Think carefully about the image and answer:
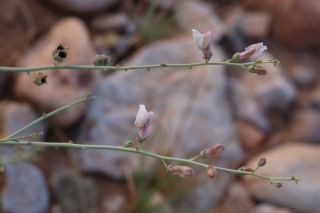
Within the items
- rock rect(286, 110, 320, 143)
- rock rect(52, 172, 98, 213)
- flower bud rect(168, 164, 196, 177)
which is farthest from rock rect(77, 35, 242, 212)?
flower bud rect(168, 164, 196, 177)

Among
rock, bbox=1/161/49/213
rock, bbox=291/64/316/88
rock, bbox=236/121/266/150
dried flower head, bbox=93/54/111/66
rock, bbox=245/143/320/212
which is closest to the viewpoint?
dried flower head, bbox=93/54/111/66

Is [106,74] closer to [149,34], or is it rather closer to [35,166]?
[149,34]

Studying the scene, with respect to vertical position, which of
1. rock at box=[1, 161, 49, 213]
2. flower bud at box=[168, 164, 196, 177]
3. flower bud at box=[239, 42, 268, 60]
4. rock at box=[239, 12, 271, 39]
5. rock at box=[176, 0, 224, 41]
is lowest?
flower bud at box=[168, 164, 196, 177]

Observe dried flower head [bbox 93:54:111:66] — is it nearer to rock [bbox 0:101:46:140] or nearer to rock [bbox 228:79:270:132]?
rock [bbox 0:101:46:140]

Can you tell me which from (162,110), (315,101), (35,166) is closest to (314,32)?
(315,101)

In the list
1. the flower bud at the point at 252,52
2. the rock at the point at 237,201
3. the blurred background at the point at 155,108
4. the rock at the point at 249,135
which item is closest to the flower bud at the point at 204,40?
the flower bud at the point at 252,52

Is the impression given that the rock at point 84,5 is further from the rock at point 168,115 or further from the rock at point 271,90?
the rock at point 271,90
